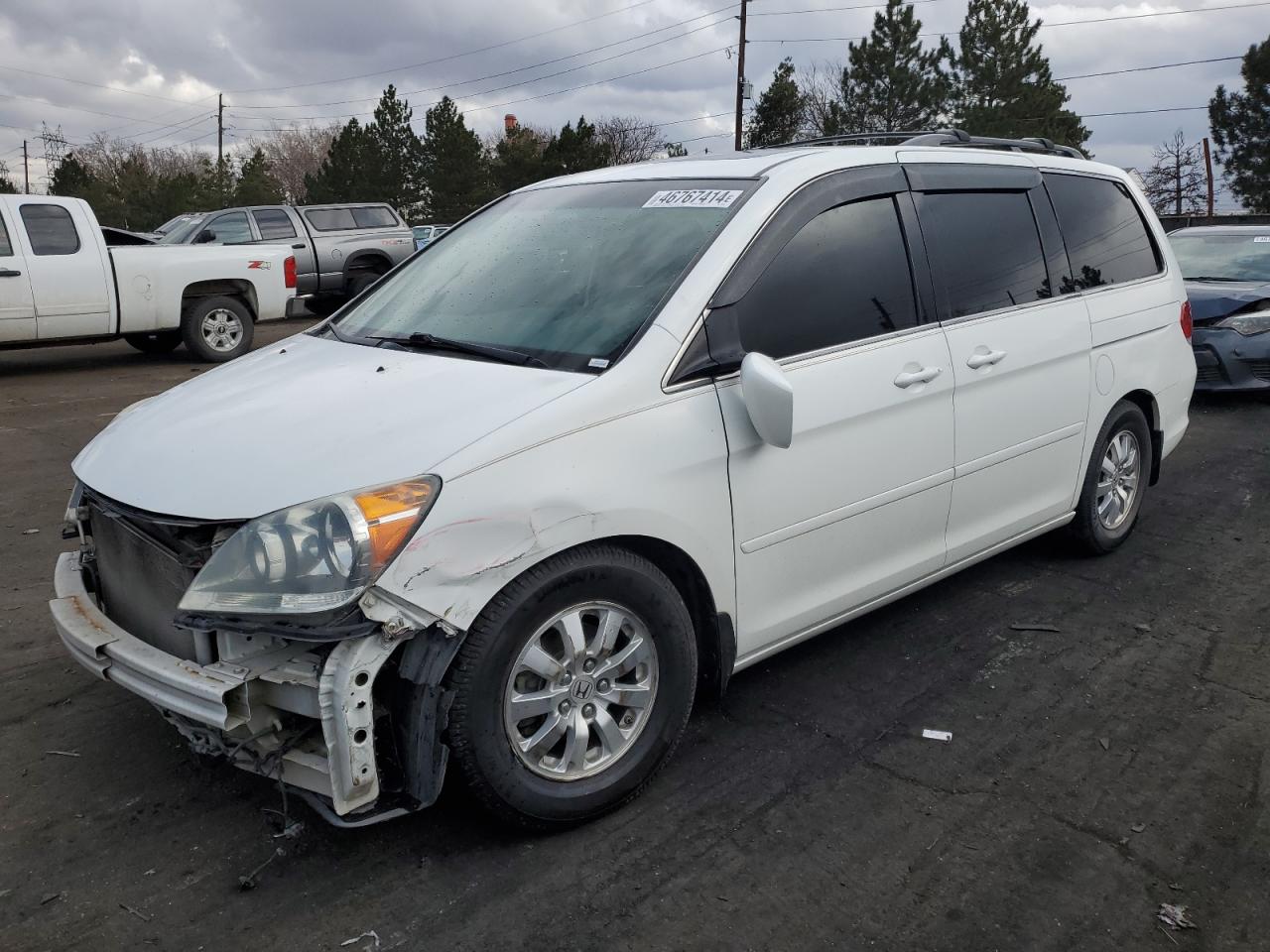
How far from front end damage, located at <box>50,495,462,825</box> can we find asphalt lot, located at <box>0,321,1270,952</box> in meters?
0.34

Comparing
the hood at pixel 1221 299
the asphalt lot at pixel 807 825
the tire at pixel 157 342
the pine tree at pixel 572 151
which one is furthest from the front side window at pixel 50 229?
the pine tree at pixel 572 151

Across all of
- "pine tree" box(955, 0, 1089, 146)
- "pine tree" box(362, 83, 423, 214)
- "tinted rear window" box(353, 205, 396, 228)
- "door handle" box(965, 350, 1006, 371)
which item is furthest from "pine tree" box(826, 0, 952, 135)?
"door handle" box(965, 350, 1006, 371)

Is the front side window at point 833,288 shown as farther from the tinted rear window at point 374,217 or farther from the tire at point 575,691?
the tinted rear window at point 374,217

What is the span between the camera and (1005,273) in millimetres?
4062

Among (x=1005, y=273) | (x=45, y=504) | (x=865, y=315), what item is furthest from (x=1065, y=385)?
(x=45, y=504)

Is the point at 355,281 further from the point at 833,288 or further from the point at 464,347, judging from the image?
the point at 833,288

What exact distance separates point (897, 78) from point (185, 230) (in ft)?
97.9

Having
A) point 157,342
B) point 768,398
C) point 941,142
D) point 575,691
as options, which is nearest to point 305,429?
point 575,691

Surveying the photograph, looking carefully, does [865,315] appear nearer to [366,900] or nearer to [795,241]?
[795,241]

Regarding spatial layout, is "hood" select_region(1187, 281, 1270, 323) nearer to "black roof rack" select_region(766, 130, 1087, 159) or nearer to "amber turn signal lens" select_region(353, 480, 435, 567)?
"black roof rack" select_region(766, 130, 1087, 159)

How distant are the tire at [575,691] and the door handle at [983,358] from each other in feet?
5.11

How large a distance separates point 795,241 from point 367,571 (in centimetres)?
175

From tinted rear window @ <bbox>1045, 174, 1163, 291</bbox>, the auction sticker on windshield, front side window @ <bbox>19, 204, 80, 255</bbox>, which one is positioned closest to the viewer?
the auction sticker on windshield

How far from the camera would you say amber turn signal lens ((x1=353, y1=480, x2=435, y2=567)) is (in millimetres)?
2410
